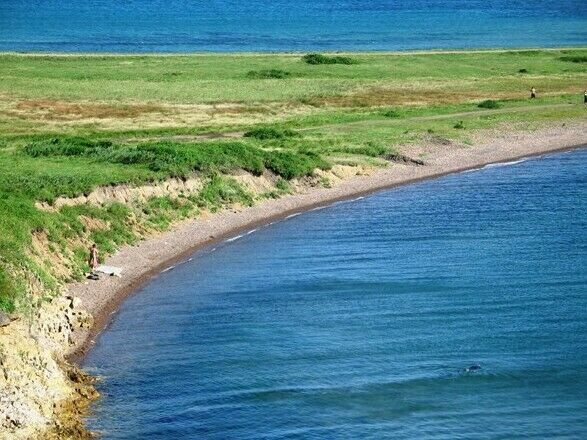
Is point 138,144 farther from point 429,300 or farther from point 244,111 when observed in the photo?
point 429,300

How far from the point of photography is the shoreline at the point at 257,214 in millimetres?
55375

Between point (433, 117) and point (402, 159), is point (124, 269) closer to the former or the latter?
point (402, 159)

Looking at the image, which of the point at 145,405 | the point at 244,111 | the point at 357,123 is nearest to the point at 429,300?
the point at 145,405

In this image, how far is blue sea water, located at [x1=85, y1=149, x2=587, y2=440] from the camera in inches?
1608

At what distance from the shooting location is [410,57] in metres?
145

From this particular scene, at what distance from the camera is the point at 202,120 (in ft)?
335

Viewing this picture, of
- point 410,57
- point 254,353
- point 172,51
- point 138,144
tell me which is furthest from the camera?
point 172,51

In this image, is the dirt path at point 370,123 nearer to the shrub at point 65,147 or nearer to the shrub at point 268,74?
the shrub at point 65,147


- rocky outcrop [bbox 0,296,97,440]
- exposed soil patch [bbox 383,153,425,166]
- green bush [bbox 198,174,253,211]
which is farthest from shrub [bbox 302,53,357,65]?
rocky outcrop [bbox 0,296,97,440]

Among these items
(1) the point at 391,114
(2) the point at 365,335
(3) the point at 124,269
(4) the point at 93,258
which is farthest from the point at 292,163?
(2) the point at 365,335

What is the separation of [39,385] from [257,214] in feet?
109

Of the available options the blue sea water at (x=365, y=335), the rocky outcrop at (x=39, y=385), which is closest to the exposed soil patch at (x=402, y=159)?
the blue sea water at (x=365, y=335)

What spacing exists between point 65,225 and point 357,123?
1689 inches

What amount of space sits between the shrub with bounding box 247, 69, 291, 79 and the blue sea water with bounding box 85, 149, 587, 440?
55.1 metres
